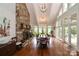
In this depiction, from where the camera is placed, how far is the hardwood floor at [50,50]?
2609 millimetres

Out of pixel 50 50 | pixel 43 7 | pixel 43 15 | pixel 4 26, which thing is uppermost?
pixel 43 7

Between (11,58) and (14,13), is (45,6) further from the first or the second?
(11,58)

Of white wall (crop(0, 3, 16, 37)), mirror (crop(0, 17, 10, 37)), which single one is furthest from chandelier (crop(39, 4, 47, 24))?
mirror (crop(0, 17, 10, 37))

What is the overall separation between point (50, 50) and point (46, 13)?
697mm

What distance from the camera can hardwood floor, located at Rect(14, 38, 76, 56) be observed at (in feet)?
8.56

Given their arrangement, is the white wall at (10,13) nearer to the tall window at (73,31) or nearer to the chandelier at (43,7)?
the chandelier at (43,7)

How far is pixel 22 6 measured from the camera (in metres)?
2.62

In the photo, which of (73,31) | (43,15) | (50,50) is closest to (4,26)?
(43,15)

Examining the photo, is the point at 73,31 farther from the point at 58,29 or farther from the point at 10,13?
the point at 10,13

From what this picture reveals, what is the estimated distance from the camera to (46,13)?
8.76 ft

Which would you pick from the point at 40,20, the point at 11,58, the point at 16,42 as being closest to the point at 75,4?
the point at 40,20

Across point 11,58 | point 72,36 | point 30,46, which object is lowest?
point 11,58

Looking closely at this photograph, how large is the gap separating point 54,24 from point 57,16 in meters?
0.16

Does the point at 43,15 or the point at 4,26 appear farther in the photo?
the point at 43,15
